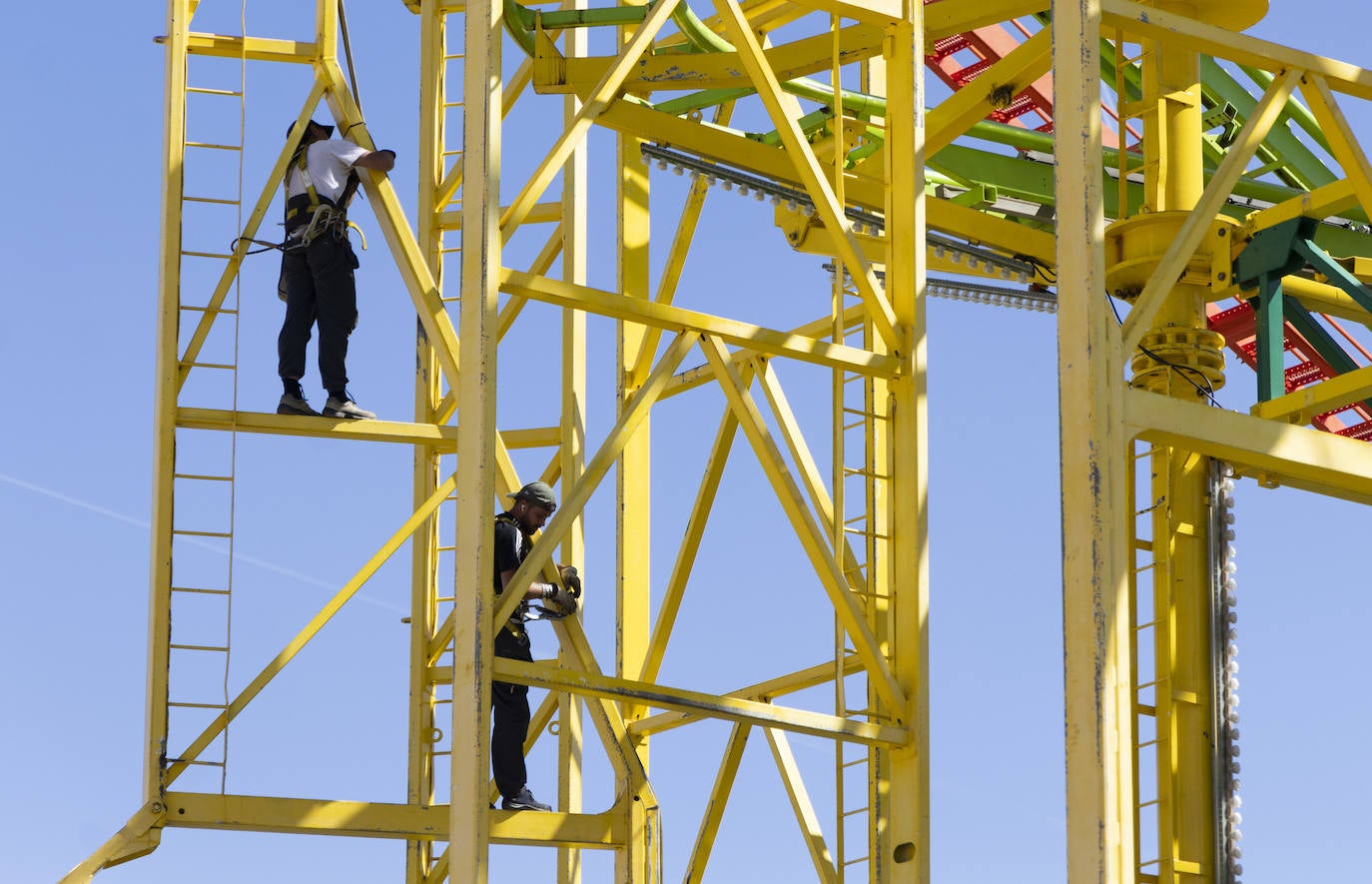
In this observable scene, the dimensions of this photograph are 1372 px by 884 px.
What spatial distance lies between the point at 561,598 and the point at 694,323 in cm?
230

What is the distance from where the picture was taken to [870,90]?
74.1ft

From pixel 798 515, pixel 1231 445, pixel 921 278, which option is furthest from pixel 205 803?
pixel 1231 445

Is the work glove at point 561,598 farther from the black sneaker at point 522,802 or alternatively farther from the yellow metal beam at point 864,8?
the yellow metal beam at point 864,8

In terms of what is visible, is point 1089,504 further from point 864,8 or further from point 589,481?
point 864,8

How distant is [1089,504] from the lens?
13.4m

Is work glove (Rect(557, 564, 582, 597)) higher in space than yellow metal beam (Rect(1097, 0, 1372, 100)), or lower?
lower

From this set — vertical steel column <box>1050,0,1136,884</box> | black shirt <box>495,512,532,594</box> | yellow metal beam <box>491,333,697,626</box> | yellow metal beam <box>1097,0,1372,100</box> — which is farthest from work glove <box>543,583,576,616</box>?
yellow metal beam <box>1097,0,1372,100</box>

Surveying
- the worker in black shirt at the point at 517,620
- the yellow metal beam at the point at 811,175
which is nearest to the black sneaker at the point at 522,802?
the worker in black shirt at the point at 517,620

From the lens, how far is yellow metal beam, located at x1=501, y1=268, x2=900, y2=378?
15.1m

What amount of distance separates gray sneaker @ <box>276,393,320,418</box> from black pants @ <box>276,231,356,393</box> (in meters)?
0.20

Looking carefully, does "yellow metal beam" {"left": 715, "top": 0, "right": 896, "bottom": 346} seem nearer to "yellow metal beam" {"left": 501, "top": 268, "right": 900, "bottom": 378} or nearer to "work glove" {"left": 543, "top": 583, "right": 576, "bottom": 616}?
"yellow metal beam" {"left": 501, "top": 268, "right": 900, "bottom": 378}

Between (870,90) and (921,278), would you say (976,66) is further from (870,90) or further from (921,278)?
(921,278)

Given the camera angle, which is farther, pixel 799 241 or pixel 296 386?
pixel 799 241

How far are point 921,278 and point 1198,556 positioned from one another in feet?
11.2
